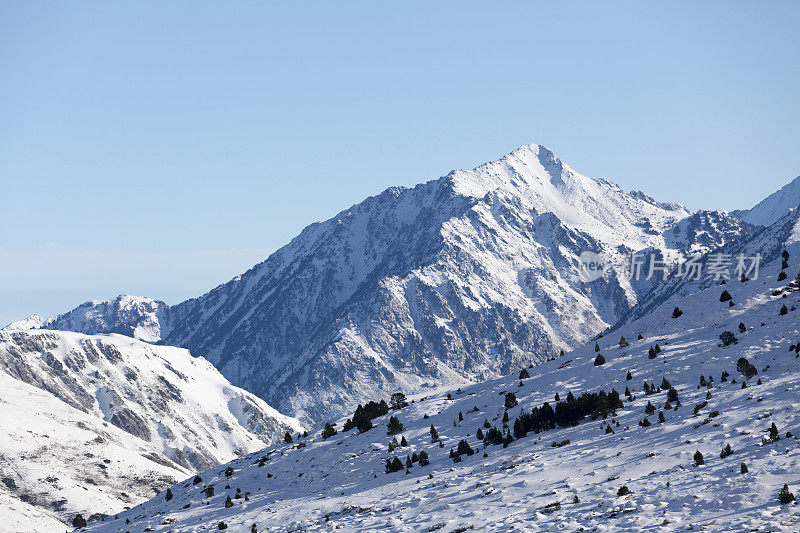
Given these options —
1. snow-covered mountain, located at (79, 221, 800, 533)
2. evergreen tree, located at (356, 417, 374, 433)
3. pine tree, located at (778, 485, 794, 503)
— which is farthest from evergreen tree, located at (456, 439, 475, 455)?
pine tree, located at (778, 485, 794, 503)

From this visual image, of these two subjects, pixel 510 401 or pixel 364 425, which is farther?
pixel 364 425

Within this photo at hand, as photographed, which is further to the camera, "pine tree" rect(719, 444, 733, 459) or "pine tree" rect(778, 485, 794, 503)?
"pine tree" rect(719, 444, 733, 459)

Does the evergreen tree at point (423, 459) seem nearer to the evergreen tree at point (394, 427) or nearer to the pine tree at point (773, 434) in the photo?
the evergreen tree at point (394, 427)

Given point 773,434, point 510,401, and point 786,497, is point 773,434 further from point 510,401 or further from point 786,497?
point 510,401

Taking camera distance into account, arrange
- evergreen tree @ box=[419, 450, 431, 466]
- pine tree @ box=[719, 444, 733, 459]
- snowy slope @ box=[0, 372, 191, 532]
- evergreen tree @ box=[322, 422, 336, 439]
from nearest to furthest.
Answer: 1. pine tree @ box=[719, 444, 733, 459]
2. evergreen tree @ box=[419, 450, 431, 466]
3. evergreen tree @ box=[322, 422, 336, 439]
4. snowy slope @ box=[0, 372, 191, 532]

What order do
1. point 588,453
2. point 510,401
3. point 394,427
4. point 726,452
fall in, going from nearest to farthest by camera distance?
1. point 726,452
2. point 588,453
3. point 510,401
4. point 394,427

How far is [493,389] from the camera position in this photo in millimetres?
64188

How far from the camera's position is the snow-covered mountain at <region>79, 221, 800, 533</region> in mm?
29031

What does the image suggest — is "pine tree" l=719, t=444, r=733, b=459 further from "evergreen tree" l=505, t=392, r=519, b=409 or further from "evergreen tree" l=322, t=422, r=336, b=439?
"evergreen tree" l=322, t=422, r=336, b=439

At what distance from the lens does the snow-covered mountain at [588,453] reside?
1143 inches

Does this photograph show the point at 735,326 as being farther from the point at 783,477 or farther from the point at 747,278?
the point at 783,477

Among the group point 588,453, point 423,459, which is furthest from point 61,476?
point 588,453

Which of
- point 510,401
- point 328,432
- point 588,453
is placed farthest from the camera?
point 328,432

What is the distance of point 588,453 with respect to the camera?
3791 cm
